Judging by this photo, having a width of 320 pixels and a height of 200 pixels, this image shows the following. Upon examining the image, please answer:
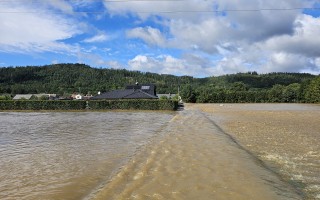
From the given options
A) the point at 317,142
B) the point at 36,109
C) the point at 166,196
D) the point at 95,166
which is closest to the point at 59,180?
the point at 95,166

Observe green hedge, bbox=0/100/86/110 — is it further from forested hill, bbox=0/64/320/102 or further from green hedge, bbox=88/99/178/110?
forested hill, bbox=0/64/320/102

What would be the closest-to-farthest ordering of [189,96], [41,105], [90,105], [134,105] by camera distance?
[134,105], [90,105], [41,105], [189,96]

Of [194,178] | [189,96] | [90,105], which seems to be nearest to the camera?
[194,178]

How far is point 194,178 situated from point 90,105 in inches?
1699

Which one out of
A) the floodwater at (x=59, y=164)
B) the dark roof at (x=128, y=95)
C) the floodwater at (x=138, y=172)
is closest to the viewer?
the floodwater at (x=138, y=172)

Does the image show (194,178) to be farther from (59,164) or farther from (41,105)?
(41,105)

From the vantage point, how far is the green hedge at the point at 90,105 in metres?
47.6

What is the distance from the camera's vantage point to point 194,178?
830cm

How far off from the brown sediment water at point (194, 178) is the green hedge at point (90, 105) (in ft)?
114

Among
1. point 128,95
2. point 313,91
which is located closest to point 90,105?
point 128,95

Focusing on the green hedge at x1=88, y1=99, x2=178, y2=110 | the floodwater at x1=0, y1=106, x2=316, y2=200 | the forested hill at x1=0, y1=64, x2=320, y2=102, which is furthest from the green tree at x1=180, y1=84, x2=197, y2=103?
the floodwater at x1=0, y1=106, x2=316, y2=200

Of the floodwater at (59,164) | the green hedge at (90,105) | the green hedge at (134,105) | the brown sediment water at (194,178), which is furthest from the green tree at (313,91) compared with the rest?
the brown sediment water at (194,178)

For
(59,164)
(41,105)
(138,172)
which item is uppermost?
(41,105)

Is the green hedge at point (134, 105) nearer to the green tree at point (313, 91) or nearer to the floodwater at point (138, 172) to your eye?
the floodwater at point (138, 172)
